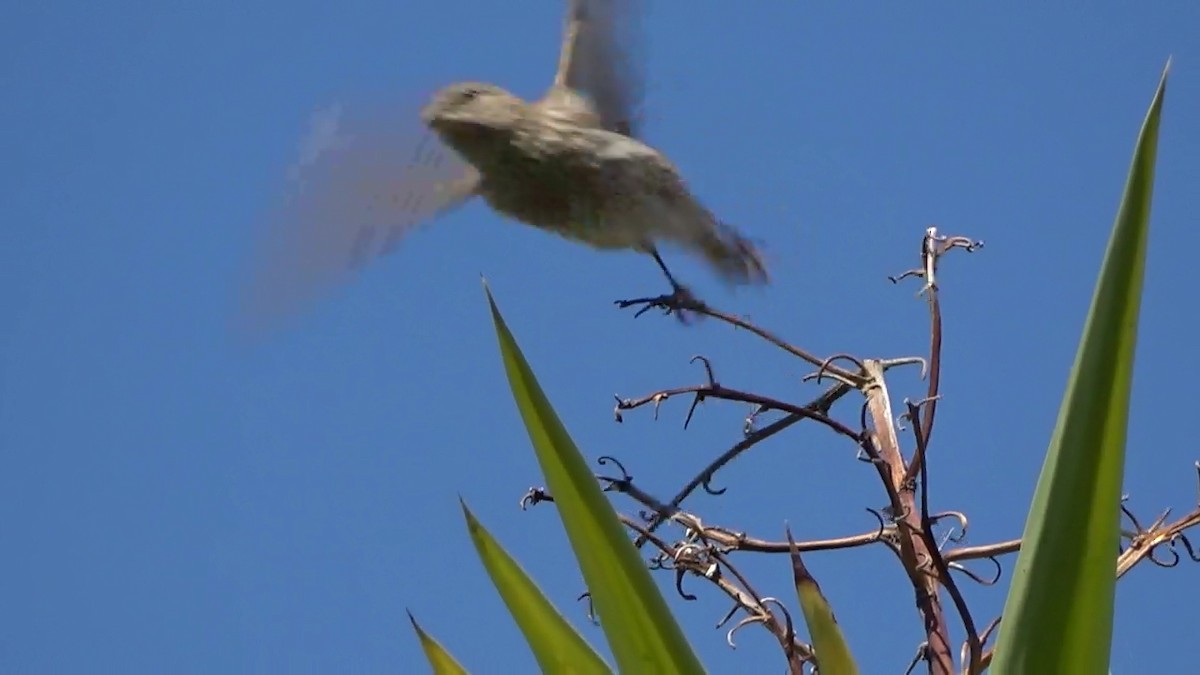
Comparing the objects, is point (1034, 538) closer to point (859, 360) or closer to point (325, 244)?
point (859, 360)

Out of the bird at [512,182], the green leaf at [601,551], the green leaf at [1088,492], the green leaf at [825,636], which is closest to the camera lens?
the green leaf at [1088,492]

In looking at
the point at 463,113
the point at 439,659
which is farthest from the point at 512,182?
the point at 439,659

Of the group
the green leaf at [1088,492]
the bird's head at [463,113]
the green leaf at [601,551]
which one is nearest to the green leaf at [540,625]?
the green leaf at [601,551]

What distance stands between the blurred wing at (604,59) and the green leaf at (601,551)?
4.65ft

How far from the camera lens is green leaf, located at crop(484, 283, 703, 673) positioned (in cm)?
103

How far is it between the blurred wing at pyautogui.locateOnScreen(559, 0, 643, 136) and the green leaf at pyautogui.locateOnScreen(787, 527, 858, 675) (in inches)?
54.8

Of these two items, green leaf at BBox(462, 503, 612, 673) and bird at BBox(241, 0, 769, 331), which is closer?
green leaf at BBox(462, 503, 612, 673)

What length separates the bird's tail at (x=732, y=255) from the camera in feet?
7.38

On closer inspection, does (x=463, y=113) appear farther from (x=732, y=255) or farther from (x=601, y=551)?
(x=601, y=551)

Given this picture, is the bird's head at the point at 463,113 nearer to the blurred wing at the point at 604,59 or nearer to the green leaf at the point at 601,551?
the blurred wing at the point at 604,59

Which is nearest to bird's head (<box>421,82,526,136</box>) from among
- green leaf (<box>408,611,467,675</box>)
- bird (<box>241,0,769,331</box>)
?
bird (<box>241,0,769,331</box>)

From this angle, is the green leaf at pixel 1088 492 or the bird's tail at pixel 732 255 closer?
the green leaf at pixel 1088 492

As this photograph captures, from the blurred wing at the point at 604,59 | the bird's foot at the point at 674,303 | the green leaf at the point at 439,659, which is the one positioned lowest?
the green leaf at the point at 439,659

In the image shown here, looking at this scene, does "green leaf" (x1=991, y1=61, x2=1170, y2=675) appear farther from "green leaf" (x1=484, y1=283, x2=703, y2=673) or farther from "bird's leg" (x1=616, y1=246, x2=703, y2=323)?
"bird's leg" (x1=616, y1=246, x2=703, y2=323)
